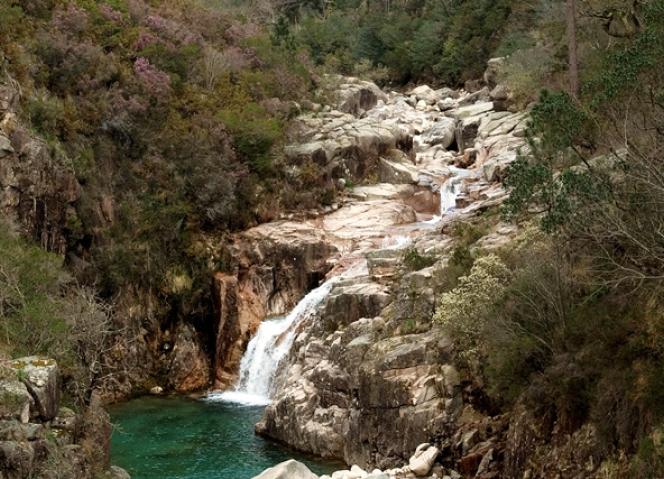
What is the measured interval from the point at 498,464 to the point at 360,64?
55634mm

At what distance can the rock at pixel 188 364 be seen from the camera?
32.9 meters

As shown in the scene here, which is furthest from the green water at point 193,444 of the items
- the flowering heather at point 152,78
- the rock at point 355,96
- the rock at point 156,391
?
the rock at point 355,96

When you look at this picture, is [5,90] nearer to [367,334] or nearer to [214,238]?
[214,238]

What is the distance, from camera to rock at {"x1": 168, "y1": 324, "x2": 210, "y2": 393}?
108 ft

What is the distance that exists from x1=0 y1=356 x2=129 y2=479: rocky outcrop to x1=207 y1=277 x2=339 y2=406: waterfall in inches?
450

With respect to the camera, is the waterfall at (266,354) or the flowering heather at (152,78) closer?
the waterfall at (266,354)

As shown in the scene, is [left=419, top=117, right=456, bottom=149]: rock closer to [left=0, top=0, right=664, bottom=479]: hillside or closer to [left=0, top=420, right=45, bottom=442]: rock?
[left=0, top=0, right=664, bottom=479]: hillside

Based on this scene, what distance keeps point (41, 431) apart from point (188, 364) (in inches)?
674

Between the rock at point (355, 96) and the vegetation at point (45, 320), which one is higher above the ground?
the rock at point (355, 96)

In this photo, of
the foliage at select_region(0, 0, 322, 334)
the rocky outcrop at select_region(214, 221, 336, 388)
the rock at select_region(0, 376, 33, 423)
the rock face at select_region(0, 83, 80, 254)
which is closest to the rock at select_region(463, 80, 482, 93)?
the foliage at select_region(0, 0, 322, 334)

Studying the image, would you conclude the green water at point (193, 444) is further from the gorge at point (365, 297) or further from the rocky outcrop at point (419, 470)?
the rocky outcrop at point (419, 470)

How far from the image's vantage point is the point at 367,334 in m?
25.0

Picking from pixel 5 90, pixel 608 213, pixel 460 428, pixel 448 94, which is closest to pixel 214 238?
pixel 5 90

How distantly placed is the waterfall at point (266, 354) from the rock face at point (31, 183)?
8.27 metres
